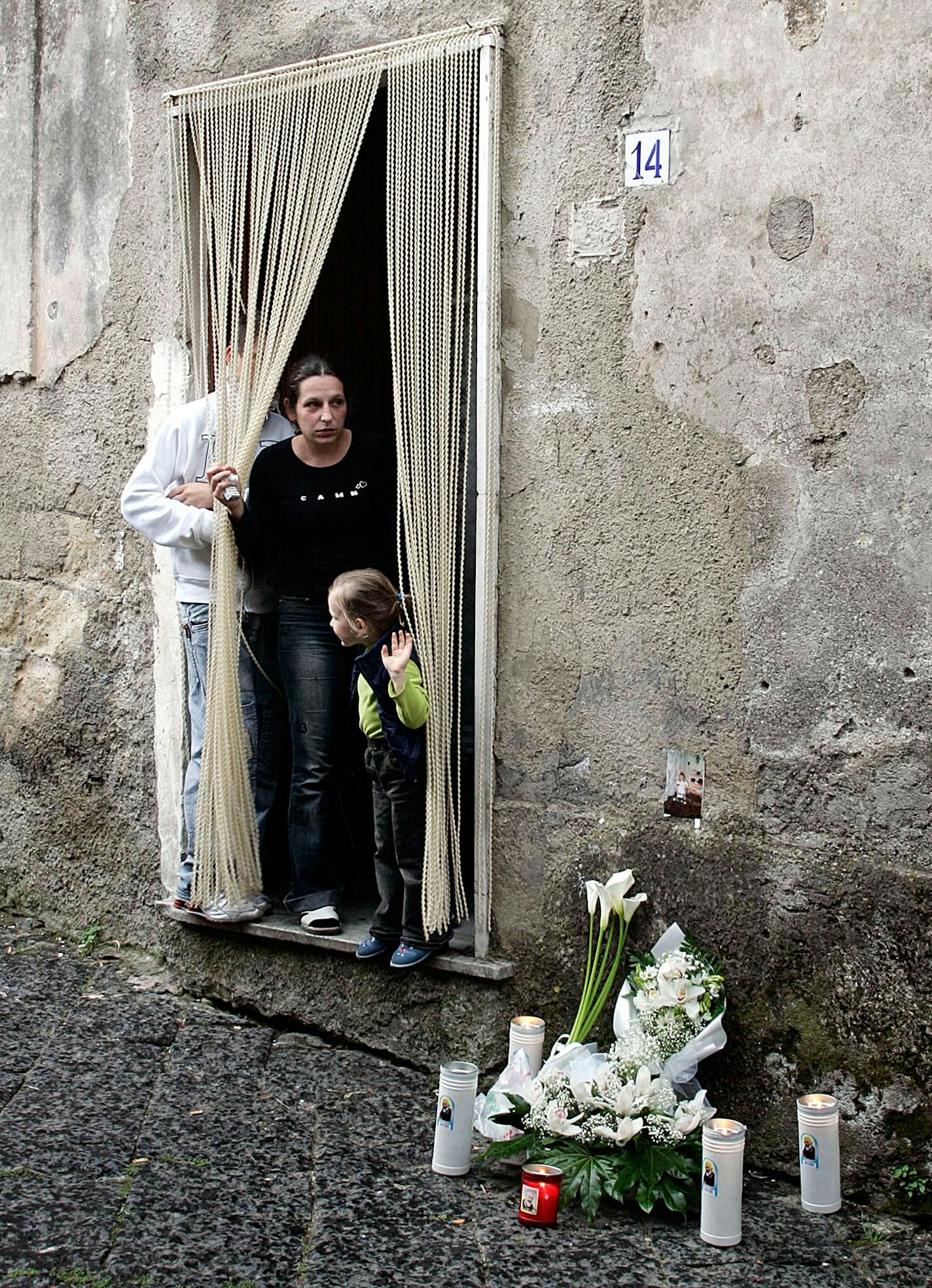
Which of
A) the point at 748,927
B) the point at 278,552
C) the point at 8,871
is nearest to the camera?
the point at 748,927

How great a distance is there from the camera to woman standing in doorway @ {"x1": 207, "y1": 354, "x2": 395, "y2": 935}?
443 centimetres

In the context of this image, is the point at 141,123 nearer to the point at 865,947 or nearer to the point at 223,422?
the point at 223,422

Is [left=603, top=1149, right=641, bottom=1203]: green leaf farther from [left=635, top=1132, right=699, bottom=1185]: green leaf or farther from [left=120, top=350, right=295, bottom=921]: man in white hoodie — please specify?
[left=120, top=350, right=295, bottom=921]: man in white hoodie

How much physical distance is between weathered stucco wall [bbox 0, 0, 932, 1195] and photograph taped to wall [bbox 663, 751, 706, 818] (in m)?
0.03

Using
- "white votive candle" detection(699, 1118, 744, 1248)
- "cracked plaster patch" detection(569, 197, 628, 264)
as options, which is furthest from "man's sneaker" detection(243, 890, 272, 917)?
"cracked plaster patch" detection(569, 197, 628, 264)

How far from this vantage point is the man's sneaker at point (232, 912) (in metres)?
4.51

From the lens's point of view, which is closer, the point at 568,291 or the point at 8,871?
the point at 568,291

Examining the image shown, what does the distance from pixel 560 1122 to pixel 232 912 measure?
1473 millimetres

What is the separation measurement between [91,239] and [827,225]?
2.59m

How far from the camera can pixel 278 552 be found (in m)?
4.61

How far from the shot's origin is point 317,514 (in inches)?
175

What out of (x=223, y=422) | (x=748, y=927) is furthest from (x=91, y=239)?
(x=748, y=927)

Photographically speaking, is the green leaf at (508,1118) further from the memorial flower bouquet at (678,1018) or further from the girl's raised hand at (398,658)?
the girl's raised hand at (398,658)

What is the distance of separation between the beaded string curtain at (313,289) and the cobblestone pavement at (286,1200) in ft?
1.89
